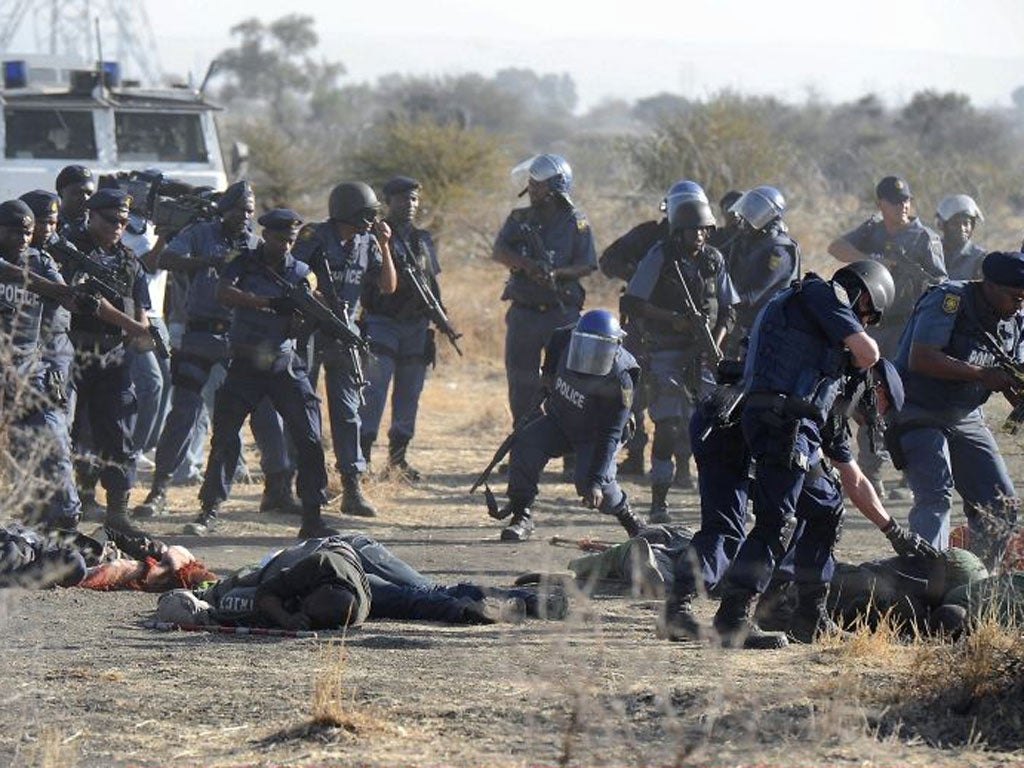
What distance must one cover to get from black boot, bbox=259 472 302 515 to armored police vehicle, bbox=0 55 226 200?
4283 mm

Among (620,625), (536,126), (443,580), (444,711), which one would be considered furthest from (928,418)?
(536,126)

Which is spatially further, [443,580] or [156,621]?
[443,580]

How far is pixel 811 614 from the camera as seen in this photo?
7547mm

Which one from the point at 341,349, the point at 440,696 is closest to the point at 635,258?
the point at 341,349

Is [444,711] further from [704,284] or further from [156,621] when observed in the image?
[704,284]

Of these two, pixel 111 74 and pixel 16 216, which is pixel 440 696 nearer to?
pixel 16 216

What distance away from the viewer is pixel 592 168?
42688mm

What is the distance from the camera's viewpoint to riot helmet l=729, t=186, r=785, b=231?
11.8m

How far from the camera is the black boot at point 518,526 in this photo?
10547mm

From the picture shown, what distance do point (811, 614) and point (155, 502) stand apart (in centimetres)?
488

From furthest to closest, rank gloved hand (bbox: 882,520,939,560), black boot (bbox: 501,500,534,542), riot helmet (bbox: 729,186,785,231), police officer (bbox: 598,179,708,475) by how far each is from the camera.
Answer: police officer (bbox: 598,179,708,475) → riot helmet (bbox: 729,186,785,231) → black boot (bbox: 501,500,534,542) → gloved hand (bbox: 882,520,939,560)

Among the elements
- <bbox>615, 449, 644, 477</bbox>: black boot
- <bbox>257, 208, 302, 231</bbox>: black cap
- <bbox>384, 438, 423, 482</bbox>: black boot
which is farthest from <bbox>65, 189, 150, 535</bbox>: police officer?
<bbox>615, 449, 644, 477</bbox>: black boot

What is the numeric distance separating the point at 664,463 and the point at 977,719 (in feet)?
17.2

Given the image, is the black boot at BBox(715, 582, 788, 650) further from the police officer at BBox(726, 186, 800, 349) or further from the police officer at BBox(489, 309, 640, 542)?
the police officer at BBox(726, 186, 800, 349)
